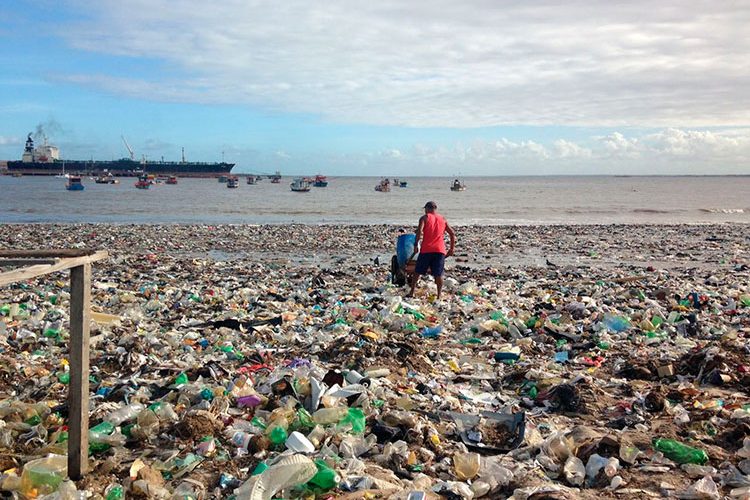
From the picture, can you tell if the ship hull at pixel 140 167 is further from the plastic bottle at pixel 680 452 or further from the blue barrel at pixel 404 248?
the plastic bottle at pixel 680 452

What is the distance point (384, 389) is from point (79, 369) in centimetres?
255

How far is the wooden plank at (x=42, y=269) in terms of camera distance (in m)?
2.98

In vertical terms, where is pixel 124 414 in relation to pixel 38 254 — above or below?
below

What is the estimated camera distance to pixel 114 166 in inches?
5212

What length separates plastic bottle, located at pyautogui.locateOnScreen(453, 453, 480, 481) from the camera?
4.00 m

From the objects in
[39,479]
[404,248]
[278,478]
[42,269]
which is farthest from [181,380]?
[404,248]

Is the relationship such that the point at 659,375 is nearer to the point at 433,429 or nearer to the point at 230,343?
the point at 433,429

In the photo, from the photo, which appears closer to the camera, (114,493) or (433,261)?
(114,493)

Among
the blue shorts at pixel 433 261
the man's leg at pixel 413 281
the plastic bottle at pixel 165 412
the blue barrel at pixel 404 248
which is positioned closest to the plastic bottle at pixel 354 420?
the plastic bottle at pixel 165 412

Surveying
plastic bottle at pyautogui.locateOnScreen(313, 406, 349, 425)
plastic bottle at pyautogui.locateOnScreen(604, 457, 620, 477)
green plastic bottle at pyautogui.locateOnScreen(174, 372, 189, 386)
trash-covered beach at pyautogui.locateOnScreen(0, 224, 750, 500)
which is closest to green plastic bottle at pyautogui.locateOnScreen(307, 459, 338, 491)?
trash-covered beach at pyautogui.locateOnScreen(0, 224, 750, 500)

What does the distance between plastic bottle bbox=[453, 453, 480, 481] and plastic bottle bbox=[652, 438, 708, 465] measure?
1.29 meters

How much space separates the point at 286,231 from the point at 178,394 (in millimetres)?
18837

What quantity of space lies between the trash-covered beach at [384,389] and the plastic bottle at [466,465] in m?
0.01

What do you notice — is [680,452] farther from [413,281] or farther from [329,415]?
[413,281]
